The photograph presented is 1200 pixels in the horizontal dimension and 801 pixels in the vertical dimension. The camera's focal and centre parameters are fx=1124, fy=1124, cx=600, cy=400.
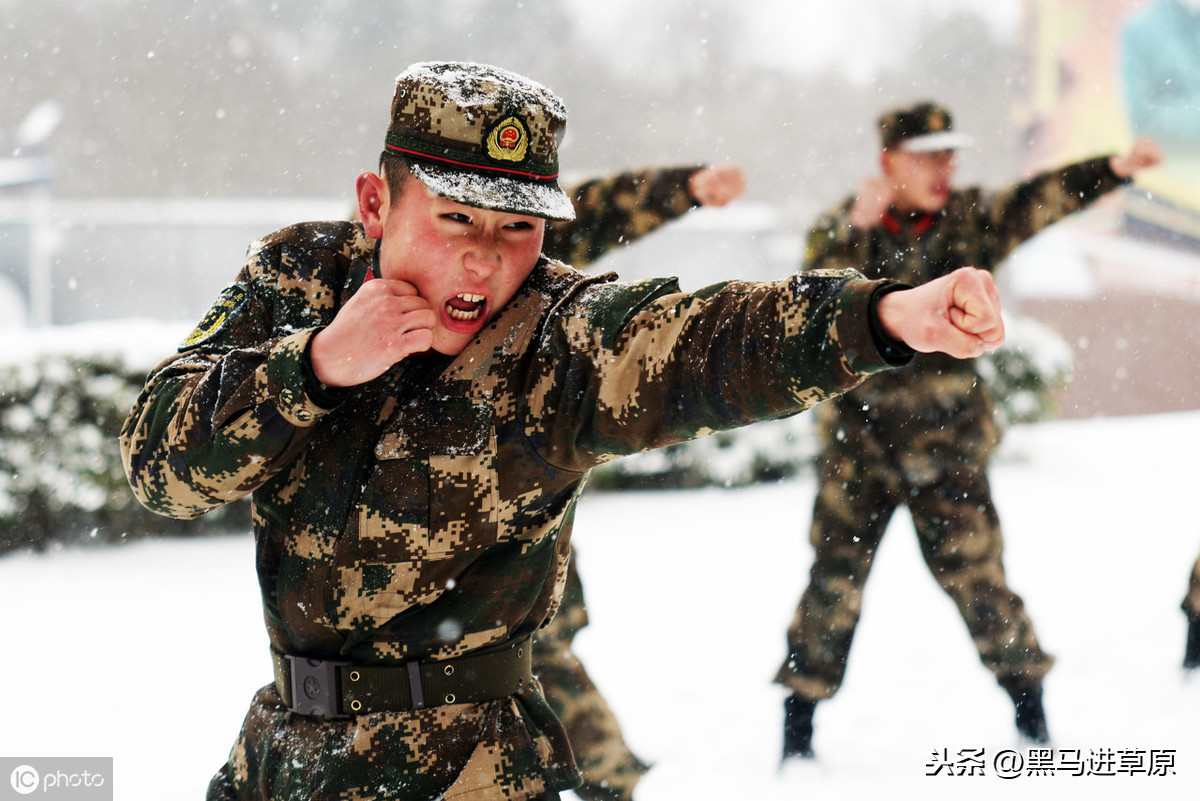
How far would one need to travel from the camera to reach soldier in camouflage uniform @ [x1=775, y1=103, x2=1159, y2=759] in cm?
346

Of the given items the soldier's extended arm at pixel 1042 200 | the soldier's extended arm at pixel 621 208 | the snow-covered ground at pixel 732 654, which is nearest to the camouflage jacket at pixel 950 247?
the soldier's extended arm at pixel 1042 200

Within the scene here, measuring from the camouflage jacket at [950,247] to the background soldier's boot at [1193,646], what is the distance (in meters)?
1.26

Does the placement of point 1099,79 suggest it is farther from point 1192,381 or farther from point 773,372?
point 773,372

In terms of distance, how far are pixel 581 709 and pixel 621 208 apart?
1361 millimetres

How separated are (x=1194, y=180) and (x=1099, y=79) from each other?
148cm

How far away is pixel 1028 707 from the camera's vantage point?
3525 millimetres

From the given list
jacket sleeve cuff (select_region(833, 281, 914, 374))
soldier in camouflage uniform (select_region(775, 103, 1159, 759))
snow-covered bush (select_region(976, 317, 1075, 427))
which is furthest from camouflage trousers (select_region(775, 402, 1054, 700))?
snow-covered bush (select_region(976, 317, 1075, 427))

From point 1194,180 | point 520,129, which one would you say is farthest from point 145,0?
point 520,129

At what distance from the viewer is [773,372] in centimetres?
118

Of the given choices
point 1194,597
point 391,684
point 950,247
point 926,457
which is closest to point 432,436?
point 391,684

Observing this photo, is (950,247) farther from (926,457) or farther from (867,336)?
(867,336)

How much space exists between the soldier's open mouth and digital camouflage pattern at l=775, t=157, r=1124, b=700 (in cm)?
237

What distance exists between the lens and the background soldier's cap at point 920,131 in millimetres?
3600

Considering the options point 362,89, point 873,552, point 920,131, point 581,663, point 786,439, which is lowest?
point 581,663
